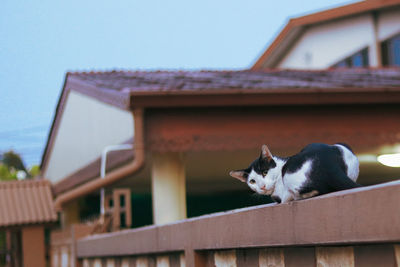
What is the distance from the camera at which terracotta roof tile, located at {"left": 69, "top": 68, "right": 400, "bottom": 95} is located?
976 centimetres

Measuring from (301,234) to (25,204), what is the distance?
439 inches

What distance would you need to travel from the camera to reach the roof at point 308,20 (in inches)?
761

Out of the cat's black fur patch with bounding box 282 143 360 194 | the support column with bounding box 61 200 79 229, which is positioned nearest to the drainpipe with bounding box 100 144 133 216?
the support column with bounding box 61 200 79 229

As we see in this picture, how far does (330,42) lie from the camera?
71.7 feet

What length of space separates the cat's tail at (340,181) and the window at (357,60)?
59.2 ft

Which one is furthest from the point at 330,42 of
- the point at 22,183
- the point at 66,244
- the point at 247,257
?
the point at 247,257

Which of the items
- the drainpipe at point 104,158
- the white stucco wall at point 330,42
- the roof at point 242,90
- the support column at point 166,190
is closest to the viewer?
A: the roof at point 242,90

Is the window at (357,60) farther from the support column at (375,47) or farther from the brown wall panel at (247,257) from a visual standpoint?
the brown wall panel at (247,257)

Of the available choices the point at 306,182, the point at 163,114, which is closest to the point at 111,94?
the point at 163,114

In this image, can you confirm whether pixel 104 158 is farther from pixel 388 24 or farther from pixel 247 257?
pixel 388 24

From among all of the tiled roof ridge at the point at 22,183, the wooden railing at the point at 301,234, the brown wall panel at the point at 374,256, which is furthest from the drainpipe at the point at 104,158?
the brown wall panel at the point at 374,256

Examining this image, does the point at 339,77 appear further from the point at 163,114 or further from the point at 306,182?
the point at 306,182

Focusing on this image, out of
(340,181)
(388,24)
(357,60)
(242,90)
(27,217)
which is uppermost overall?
(388,24)

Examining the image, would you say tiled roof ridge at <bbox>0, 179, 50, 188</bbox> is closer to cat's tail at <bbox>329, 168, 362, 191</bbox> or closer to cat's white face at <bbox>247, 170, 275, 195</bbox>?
cat's white face at <bbox>247, 170, 275, 195</bbox>
